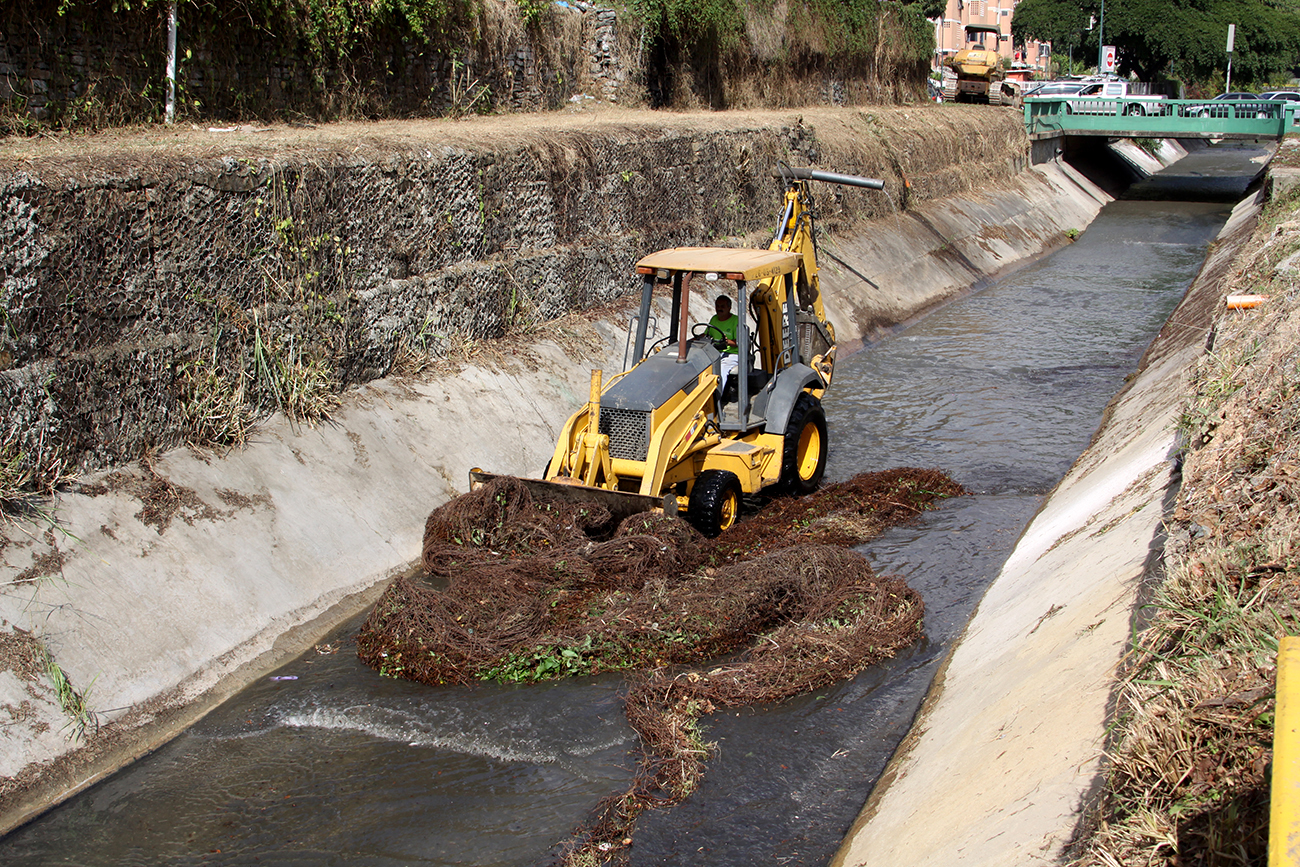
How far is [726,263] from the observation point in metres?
9.98

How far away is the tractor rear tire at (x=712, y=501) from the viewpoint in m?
9.27

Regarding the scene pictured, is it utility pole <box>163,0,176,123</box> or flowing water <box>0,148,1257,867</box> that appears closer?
flowing water <box>0,148,1257,867</box>

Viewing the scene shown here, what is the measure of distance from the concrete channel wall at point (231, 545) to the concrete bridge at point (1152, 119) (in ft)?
101

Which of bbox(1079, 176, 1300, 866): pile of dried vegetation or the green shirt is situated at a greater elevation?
the green shirt

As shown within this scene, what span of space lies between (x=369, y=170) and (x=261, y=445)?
11.3 ft

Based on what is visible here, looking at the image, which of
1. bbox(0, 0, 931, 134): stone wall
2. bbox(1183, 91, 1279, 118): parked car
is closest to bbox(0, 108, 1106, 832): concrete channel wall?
bbox(0, 0, 931, 134): stone wall

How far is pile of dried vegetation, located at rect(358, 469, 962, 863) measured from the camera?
7.34 m

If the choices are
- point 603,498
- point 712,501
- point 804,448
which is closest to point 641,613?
point 603,498

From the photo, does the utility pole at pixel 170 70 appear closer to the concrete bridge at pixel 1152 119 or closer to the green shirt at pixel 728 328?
the green shirt at pixel 728 328

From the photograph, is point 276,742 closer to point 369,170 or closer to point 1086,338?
point 369,170

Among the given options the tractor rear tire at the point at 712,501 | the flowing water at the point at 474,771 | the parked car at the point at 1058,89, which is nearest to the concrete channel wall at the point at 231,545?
the flowing water at the point at 474,771

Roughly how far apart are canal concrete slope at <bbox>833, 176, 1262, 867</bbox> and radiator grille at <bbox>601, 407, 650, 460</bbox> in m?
3.04

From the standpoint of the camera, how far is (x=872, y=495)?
10.9 meters

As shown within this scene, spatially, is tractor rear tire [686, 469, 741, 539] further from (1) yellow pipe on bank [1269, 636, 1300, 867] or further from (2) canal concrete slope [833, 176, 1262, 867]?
(1) yellow pipe on bank [1269, 636, 1300, 867]
